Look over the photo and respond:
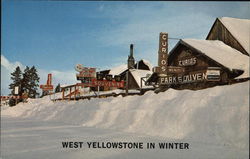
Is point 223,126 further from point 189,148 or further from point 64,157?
point 64,157

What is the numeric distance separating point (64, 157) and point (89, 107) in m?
7.75

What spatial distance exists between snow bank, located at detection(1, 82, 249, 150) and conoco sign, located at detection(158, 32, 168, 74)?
7683 mm

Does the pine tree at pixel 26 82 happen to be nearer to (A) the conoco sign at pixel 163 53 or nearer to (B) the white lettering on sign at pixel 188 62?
(A) the conoco sign at pixel 163 53

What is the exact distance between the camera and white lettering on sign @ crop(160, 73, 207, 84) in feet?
44.2

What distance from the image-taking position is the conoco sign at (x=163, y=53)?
1692 cm

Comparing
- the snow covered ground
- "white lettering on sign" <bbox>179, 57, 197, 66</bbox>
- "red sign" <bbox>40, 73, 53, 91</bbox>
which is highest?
"white lettering on sign" <bbox>179, 57, 197, 66</bbox>

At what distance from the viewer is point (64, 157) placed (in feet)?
12.5

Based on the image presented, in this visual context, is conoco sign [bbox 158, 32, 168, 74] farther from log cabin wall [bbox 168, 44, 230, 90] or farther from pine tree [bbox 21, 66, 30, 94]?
pine tree [bbox 21, 66, 30, 94]

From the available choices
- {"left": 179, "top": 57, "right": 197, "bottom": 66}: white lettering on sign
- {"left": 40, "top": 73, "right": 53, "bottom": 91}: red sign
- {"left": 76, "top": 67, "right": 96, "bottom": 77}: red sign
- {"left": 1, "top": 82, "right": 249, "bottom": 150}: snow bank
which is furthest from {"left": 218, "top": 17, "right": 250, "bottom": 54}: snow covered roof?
{"left": 40, "top": 73, "right": 53, "bottom": 91}: red sign

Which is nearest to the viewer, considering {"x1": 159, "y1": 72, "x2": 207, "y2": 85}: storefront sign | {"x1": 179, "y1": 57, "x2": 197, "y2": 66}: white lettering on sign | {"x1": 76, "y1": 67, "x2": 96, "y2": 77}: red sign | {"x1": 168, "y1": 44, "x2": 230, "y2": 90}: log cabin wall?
{"x1": 168, "y1": 44, "x2": 230, "y2": 90}: log cabin wall

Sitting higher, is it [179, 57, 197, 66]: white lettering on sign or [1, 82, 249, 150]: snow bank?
[179, 57, 197, 66]: white lettering on sign

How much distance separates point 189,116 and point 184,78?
9.07 m

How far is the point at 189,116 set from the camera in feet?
19.4

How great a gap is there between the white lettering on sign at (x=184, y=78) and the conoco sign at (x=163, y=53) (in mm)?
805
